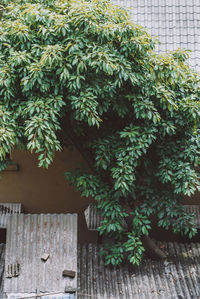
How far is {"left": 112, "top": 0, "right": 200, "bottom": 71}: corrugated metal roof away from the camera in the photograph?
359 inches

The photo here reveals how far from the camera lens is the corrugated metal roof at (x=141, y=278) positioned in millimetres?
6699

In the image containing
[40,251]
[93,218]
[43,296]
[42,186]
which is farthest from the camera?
[42,186]

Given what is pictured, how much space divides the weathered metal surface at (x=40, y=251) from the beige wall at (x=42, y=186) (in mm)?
2606

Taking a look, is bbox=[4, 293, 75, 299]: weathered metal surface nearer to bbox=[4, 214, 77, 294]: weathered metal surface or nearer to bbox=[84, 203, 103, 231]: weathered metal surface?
bbox=[4, 214, 77, 294]: weathered metal surface

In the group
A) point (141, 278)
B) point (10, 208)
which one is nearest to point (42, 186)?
point (10, 208)

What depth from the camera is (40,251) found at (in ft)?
19.8

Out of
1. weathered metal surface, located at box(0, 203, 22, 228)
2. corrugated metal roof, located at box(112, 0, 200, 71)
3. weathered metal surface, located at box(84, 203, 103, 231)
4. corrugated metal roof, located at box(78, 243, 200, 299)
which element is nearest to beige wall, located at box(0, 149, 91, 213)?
weathered metal surface, located at box(0, 203, 22, 228)

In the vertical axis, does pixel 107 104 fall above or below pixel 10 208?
above

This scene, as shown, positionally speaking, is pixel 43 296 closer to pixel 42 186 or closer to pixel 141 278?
pixel 141 278

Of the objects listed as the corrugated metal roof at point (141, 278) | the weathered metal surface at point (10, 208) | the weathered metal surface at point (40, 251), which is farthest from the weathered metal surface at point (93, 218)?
the weathered metal surface at point (10, 208)

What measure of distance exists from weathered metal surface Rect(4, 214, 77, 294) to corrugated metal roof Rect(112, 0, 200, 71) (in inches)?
225

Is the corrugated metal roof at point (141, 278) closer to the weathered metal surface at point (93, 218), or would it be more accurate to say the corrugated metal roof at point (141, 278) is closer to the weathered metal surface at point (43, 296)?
the weathered metal surface at point (93, 218)

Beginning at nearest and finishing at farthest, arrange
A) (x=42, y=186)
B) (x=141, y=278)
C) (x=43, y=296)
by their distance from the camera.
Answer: (x=43, y=296), (x=141, y=278), (x=42, y=186)

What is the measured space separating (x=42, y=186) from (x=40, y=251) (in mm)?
3066
